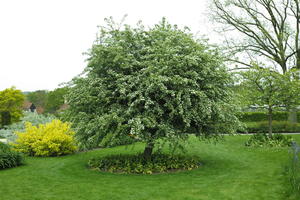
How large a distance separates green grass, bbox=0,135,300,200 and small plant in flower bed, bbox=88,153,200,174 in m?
0.44

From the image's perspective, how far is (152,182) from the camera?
8.40 meters

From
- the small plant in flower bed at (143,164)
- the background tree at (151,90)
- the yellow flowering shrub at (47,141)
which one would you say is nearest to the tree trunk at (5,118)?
the yellow flowering shrub at (47,141)

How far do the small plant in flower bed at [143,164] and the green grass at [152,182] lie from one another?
0.44 m

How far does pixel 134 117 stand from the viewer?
9.09 m

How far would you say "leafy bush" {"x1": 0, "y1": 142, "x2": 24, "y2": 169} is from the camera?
426 inches

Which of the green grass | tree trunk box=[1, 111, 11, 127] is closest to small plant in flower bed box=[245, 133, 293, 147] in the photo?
the green grass

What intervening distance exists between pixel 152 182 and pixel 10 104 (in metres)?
34.8

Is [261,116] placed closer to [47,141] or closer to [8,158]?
[47,141]

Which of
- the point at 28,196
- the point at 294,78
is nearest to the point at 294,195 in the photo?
the point at 28,196

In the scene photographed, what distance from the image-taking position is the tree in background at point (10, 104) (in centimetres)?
3712

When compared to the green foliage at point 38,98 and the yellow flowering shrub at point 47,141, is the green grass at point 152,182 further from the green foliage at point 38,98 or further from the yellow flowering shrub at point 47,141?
the green foliage at point 38,98

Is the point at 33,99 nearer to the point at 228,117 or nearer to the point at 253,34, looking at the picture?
the point at 253,34

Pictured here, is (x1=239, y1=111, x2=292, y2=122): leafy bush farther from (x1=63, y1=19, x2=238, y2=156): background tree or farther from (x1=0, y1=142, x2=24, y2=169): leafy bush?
(x1=0, y1=142, x2=24, y2=169): leafy bush

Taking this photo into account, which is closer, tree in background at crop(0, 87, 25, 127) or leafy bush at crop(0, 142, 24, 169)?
leafy bush at crop(0, 142, 24, 169)
